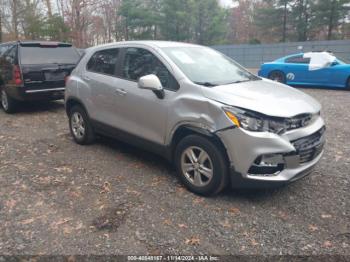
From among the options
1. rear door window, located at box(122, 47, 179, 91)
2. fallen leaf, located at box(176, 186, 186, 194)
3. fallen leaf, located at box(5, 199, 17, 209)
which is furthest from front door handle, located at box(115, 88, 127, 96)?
fallen leaf, located at box(5, 199, 17, 209)

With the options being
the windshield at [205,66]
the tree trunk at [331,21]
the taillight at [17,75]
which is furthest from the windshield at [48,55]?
the tree trunk at [331,21]

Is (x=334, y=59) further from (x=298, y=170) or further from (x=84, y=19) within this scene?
(x=84, y=19)

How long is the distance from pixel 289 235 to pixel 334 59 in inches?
409

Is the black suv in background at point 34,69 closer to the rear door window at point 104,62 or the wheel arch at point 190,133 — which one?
the rear door window at point 104,62

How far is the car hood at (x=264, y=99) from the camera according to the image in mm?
3375

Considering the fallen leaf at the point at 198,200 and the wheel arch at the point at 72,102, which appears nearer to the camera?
the fallen leaf at the point at 198,200

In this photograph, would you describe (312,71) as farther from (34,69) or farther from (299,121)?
(299,121)

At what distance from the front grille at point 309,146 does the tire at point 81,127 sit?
11.2ft

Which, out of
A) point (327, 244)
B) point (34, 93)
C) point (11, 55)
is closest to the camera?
point (327, 244)

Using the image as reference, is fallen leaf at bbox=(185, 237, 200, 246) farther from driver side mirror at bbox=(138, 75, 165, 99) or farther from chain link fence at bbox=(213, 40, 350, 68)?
chain link fence at bbox=(213, 40, 350, 68)

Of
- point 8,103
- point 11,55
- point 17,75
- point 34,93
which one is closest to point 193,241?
point 34,93

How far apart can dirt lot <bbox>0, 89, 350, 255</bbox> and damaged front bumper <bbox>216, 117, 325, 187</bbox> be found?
0.39 meters

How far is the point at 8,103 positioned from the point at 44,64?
5.28 ft

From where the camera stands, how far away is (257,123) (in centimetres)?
335
